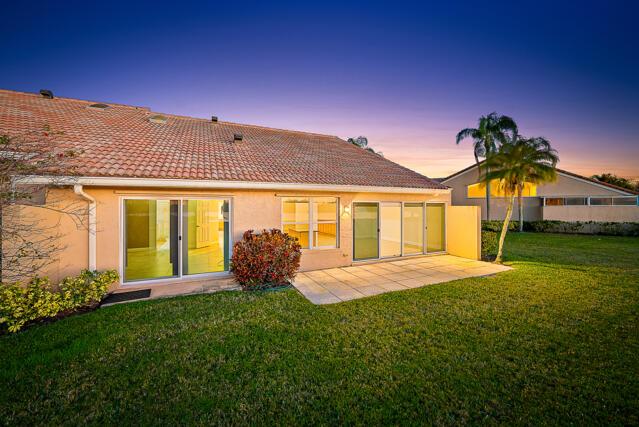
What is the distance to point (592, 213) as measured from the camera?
71.9 ft

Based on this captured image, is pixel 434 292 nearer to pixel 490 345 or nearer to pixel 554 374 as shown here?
pixel 490 345

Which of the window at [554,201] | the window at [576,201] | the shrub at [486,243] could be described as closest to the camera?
the shrub at [486,243]

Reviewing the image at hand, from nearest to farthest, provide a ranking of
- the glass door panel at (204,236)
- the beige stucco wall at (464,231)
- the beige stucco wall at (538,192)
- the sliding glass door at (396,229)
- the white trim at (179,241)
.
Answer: the white trim at (179,241) → the glass door panel at (204,236) → the sliding glass door at (396,229) → the beige stucco wall at (464,231) → the beige stucco wall at (538,192)

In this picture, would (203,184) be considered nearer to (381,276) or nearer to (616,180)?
(381,276)

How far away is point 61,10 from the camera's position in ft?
32.2

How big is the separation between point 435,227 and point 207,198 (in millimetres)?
10160

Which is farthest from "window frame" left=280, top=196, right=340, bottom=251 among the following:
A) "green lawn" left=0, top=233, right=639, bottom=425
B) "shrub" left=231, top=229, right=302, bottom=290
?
"green lawn" left=0, top=233, right=639, bottom=425

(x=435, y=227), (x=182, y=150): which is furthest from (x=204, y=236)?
(x=435, y=227)

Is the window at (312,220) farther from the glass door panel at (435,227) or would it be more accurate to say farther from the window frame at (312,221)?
the glass door panel at (435,227)

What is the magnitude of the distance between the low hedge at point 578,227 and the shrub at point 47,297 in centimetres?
2158

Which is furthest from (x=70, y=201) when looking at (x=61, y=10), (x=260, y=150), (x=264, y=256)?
(x=61, y=10)

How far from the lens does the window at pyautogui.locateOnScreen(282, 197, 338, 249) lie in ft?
30.2

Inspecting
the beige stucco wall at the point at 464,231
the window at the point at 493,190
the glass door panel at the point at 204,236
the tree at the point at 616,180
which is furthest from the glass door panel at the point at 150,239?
the tree at the point at 616,180

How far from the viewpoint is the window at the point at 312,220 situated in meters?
9.21
